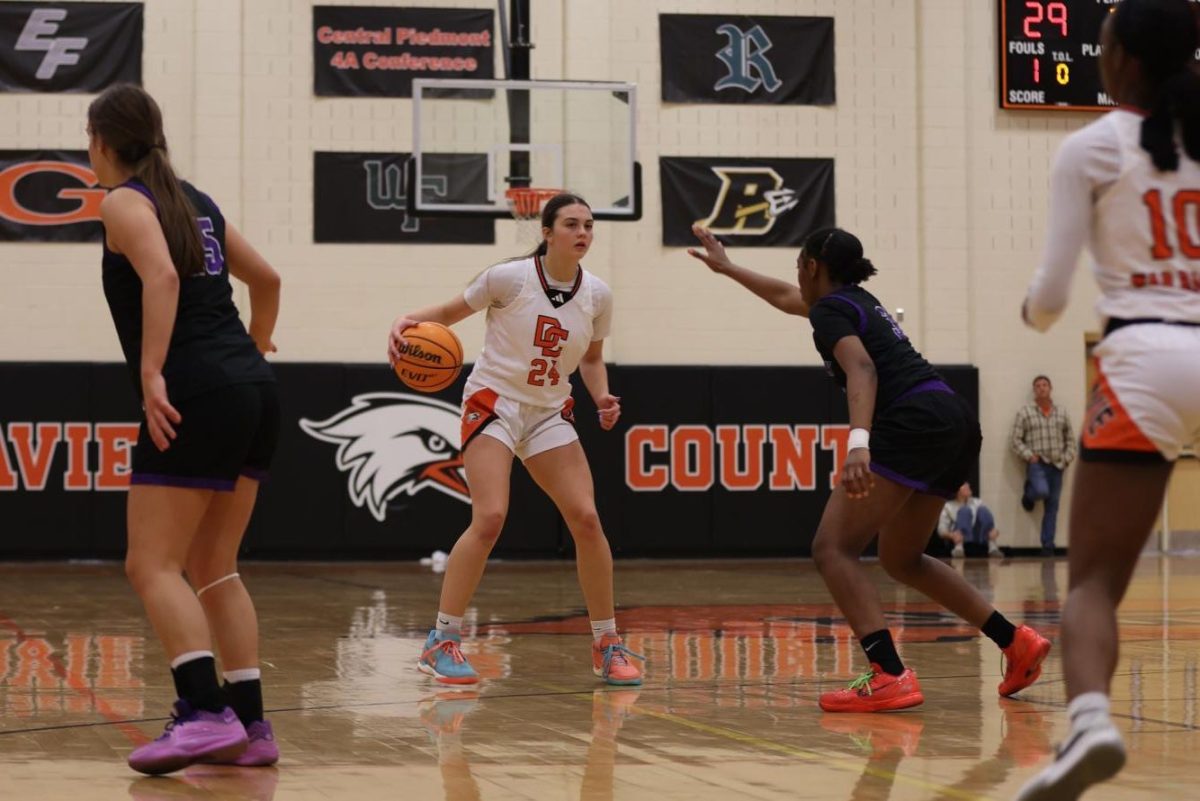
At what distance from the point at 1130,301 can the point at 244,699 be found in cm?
296

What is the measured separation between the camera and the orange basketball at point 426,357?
7.68 meters

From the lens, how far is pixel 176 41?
17609mm

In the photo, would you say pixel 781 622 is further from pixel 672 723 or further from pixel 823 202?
pixel 823 202

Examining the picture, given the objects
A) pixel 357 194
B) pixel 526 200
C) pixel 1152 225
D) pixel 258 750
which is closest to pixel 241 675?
pixel 258 750

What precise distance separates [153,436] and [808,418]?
45.7 ft

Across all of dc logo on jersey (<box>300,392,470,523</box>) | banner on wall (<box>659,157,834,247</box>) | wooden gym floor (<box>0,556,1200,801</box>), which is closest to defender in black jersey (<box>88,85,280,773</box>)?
wooden gym floor (<box>0,556,1200,801</box>)

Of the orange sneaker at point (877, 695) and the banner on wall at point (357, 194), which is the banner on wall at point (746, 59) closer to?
the banner on wall at point (357, 194)

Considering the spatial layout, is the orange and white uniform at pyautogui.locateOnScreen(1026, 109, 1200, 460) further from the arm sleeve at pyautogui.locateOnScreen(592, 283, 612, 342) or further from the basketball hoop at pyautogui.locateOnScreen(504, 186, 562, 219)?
the basketball hoop at pyautogui.locateOnScreen(504, 186, 562, 219)

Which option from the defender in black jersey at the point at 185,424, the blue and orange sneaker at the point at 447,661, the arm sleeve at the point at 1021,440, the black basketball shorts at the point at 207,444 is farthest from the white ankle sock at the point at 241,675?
the arm sleeve at the point at 1021,440

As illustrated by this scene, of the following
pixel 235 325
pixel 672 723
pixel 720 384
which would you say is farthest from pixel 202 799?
pixel 720 384

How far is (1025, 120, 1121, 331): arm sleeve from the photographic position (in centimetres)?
364

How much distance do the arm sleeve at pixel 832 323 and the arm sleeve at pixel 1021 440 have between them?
1276 cm

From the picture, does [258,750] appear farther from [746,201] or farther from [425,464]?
[746,201]

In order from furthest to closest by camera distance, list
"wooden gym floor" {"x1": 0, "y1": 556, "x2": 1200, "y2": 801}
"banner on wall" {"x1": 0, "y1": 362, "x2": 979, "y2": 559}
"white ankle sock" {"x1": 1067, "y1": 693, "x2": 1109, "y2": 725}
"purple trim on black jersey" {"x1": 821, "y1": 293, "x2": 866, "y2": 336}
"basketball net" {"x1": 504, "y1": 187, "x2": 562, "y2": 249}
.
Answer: "banner on wall" {"x1": 0, "y1": 362, "x2": 979, "y2": 559} < "basketball net" {"x1": 504, "y1": 187, "x2": 562, "y2": 249} < "purple trim on black jersey" {"x1": 821, "y1": 293, "x2": 866, "y2": 336} < "wooden gym floor" {"x1": 0, "y1": 556, "x2": 1200, "y2": 801} < "white ankle sock" {"x1": 1067, "y1": 693, "x2": 1109, "y2": 725}
